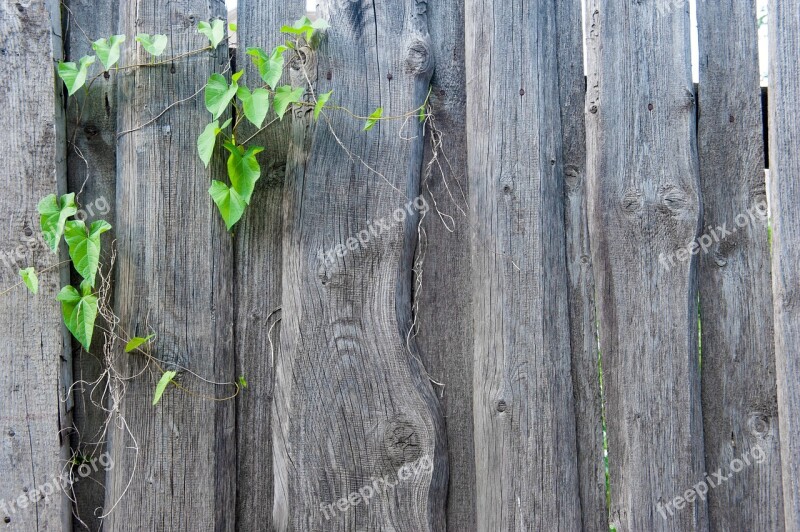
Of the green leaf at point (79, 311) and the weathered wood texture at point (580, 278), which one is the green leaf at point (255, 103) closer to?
the green leaf at point (79, 311)

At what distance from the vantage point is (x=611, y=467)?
183cm

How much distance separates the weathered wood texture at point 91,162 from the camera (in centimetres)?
178

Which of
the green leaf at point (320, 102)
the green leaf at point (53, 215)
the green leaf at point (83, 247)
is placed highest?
the green leaf at point (320, 102)

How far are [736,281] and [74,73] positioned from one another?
2.01 m

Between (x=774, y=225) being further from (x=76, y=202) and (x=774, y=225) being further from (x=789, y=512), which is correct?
(x=76, y=202)

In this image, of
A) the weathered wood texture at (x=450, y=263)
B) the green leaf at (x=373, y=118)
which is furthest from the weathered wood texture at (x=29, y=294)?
the weathered wood texture at (x=450, y=263)

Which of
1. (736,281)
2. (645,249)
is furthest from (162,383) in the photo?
(736,281)

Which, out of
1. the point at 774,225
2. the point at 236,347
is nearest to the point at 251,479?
the point at 236,347

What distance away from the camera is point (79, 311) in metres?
1.68

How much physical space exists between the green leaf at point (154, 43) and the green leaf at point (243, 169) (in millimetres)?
314

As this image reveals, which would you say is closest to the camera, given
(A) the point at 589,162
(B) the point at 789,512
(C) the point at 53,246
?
(C) the point at 53,246

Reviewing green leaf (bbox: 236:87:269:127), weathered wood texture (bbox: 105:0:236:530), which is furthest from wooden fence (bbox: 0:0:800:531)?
green leaf (bbox: 236:87:269:127)

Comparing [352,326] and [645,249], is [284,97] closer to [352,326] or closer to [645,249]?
[352,326]

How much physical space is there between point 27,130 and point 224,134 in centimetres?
54
